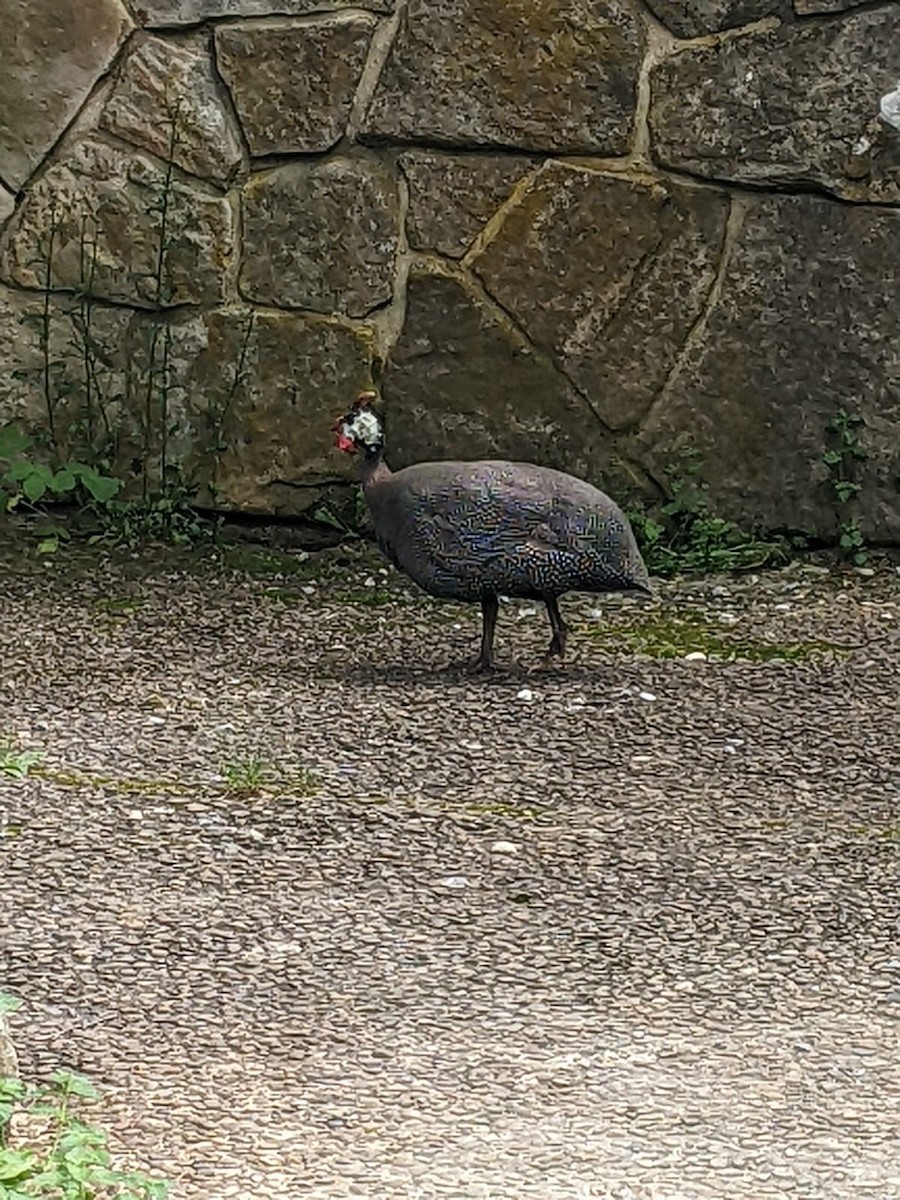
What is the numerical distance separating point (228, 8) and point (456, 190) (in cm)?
71

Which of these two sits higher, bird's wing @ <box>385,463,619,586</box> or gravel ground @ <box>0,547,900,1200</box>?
bird's wing @ <box>385,463,619,586</box>

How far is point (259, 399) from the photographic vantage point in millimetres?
5699

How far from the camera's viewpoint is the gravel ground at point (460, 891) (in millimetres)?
2613

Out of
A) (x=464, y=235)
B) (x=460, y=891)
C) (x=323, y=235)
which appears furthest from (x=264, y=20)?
(x=460, y=891)

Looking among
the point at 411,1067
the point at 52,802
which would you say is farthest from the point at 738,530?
the point at 411,1067

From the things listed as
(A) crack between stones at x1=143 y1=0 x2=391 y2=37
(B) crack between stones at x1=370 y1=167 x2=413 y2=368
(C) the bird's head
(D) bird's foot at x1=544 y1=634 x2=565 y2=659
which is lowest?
(D) bird's foot at x1=544 y1=634 x2=565 y2=659

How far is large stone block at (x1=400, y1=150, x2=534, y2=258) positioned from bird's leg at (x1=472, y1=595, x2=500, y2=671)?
1.27 metres

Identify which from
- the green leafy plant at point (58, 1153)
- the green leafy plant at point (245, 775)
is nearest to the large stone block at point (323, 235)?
the green leafy plant at point (245, 775)

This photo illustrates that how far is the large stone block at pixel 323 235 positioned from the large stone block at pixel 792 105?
72 cm

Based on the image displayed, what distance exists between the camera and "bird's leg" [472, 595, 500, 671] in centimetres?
462

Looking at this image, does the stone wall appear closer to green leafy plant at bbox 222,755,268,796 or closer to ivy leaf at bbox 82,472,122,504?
ivy leaf at bbox 82,472,122,504

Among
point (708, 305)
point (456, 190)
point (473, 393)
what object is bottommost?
point (473, 393)

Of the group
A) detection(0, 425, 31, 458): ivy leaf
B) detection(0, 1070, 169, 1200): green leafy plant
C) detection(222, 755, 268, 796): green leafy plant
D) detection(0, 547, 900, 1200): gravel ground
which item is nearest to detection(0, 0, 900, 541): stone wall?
detection(0, 425, 31, 458): ivy leaf

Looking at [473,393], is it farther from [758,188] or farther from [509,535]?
[509,535]
